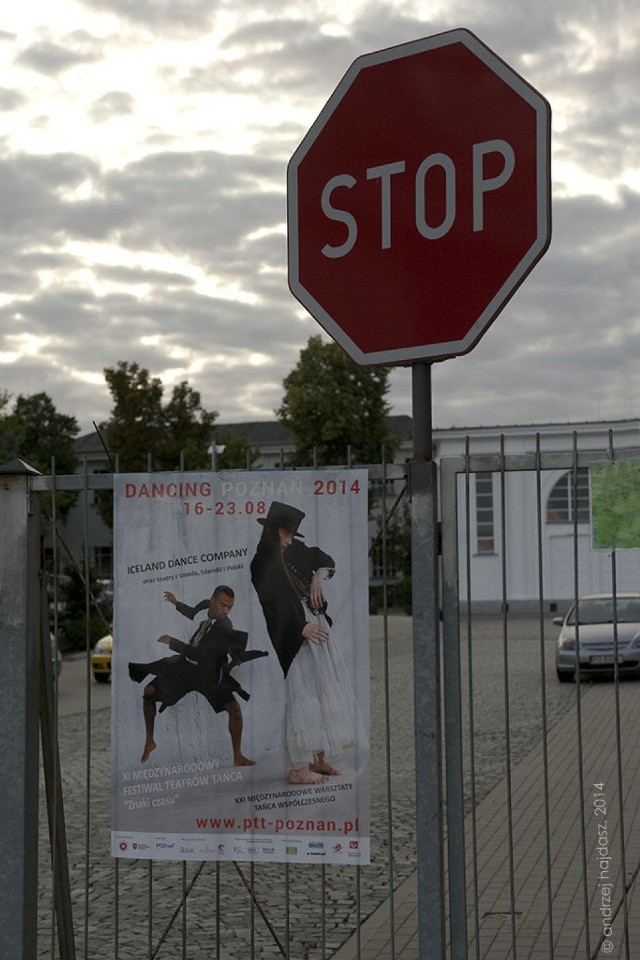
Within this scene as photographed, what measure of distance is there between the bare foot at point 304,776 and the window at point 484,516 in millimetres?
52071

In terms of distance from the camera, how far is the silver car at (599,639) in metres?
20.6

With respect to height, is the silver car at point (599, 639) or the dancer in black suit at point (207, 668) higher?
the dancer in black suit at point (207, 668)

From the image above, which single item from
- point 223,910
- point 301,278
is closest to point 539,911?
point 223,910

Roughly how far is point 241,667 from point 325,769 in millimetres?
472

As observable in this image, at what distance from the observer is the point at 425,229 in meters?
4.09

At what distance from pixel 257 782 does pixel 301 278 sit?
5.91 ft

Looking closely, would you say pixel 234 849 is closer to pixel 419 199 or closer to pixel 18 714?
pixel 18 714

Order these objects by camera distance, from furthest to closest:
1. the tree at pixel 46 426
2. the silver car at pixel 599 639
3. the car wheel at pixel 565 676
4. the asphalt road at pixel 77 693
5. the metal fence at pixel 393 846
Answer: the tree at pixel 46 426 → the car wheel at pixel 565 676 → the asphalt road at pixel 77 693 → the silver car at pixel 599 639 → the metal fence at pixel 393 846

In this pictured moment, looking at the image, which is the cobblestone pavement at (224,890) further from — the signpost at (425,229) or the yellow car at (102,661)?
the yellow car at (102,661)

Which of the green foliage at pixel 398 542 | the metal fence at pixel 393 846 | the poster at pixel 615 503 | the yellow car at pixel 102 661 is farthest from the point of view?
the yellow car at pixel 102 661

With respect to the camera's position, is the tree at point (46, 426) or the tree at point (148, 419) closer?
the tree at point (148, 419)

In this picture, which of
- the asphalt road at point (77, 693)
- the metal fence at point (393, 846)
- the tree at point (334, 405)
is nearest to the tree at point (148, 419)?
the tree at point (334, 405)

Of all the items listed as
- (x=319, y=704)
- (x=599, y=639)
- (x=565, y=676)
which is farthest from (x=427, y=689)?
(x=565, y=676)

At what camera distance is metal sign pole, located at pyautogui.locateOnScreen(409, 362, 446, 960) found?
445cm
